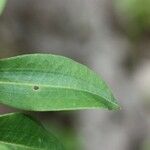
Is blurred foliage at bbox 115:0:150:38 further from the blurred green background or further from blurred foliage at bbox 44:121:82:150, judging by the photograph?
blurred foliage at bbox 44:121:82:150

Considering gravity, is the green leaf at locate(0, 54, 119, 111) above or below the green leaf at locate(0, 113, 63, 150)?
above

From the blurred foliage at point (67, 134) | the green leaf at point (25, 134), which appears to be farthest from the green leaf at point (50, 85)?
the blurred foliage at point (67, 134)

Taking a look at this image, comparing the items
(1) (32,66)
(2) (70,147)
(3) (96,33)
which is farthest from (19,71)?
(3) (96,33)

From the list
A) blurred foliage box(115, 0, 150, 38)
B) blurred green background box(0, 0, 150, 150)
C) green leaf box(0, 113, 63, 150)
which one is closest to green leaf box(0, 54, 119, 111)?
green leaf box(0, 113, 63, 150)

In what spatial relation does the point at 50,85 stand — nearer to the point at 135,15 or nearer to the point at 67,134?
the point at 67,134

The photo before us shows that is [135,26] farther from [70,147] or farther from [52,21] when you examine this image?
[70,147]

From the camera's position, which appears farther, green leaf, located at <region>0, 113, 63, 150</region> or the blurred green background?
the blurred green background

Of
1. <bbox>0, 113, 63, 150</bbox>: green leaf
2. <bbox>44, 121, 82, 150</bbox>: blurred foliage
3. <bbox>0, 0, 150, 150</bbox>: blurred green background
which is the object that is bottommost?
<bbox>0, 113, 63, 150</bbox>: green leaf
